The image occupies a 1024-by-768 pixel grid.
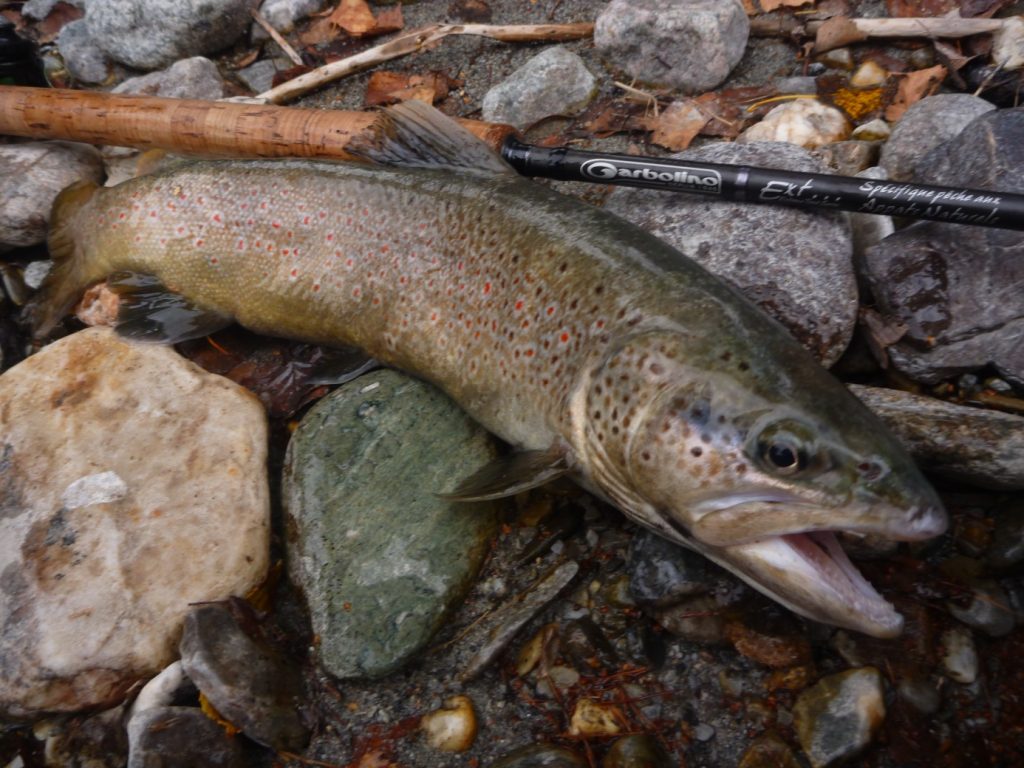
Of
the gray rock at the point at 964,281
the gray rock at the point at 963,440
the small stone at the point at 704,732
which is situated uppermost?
the gray rock at the point at 964,281

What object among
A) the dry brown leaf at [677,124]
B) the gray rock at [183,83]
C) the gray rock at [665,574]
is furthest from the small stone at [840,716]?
the gray rock at [183,83]

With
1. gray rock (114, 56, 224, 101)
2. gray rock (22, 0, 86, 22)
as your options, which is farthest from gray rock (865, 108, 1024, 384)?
gray rock (22, 0, 86, 22)

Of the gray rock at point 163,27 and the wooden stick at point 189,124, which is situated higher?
the gray rock at point 163,27

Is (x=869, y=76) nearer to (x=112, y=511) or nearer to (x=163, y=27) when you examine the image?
(x=112, y=511)

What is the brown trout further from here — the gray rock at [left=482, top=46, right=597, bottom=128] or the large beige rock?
the gray rock at [left=482, top=46, right=597, bottom=128]

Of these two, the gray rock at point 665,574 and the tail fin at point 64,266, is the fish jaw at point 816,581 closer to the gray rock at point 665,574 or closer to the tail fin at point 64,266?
the gray rock at point 665,574

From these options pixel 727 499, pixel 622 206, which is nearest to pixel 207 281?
pixel 622 206
